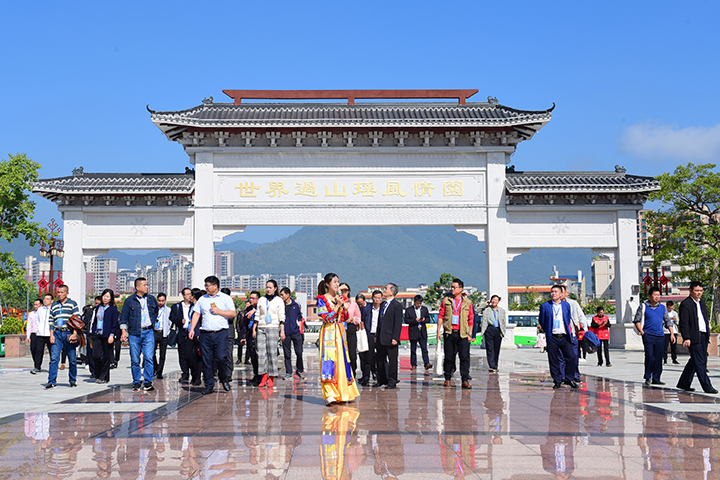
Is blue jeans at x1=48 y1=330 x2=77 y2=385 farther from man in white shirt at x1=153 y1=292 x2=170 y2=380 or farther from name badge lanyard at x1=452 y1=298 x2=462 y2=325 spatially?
name badge lanyard at x1=452 y1=298 x2=462 y2=325

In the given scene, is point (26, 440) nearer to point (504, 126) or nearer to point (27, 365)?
point (27, 365)

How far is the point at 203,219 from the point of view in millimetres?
20156

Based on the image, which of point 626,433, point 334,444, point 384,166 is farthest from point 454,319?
point 384,166

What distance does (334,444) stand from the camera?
5426 mm

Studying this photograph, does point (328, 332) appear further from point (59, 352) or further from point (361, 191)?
point (361, 191)

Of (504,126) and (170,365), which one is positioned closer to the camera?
(170,365)

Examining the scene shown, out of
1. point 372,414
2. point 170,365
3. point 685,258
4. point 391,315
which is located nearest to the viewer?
point 372,414

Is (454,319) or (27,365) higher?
(454,319)

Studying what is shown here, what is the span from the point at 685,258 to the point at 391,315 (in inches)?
664

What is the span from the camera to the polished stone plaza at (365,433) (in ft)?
15.0

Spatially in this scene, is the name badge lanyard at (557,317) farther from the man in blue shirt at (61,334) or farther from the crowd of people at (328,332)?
the man in blue shirt at (61,334)

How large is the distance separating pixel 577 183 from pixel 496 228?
3.01 meters

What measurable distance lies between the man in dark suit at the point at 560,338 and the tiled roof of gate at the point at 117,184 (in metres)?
13.1

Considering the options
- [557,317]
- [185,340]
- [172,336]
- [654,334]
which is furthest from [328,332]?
[654,334]
